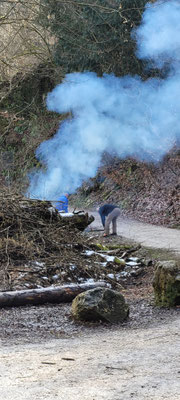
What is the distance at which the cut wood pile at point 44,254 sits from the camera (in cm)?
1093

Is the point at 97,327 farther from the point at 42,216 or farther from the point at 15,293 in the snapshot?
the point at 42,216

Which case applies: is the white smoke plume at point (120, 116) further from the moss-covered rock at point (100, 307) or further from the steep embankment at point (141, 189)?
the moss-covered rock at point (100, 307)

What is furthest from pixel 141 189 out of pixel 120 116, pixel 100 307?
pixel 100 307

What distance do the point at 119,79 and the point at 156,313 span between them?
1653 centimetres

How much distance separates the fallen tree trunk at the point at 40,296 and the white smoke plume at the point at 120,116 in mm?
11716

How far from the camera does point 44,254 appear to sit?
11.7 metres

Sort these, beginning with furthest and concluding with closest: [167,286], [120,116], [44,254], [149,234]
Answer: [120,116], [149,234], [44,254], [167,286]

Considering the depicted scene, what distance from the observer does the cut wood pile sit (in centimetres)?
1093

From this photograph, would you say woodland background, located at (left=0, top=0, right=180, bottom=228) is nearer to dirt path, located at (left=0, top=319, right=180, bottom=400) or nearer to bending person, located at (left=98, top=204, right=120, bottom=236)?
bending person, located at (left=98, top=204, right=120, bottom=236)

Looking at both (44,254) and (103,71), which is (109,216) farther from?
(103,71)

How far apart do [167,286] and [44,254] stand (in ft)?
11.1

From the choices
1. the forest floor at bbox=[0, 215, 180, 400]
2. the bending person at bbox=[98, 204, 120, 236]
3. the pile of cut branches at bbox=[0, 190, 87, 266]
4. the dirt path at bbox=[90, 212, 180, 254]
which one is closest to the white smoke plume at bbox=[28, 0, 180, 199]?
the dirt path at bbox=[90, 212, 180, 254]

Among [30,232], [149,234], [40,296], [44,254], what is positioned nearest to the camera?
[40,296]

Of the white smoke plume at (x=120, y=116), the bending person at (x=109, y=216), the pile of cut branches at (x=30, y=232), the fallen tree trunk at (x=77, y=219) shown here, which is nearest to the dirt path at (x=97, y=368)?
the pile of cut branches at (x=30, y=232)
